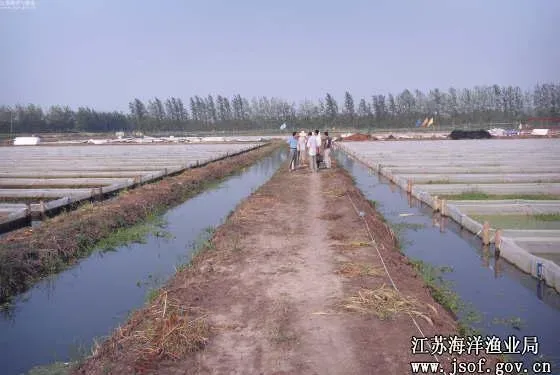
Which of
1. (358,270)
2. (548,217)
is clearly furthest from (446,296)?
(548,217)

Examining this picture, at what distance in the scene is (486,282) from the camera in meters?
5.96

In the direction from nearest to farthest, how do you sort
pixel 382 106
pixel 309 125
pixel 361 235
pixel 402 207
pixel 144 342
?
pixel 144 342 → pixel 361 235 → pixel 402 207 → pixel 309 125 → pixel 382 106

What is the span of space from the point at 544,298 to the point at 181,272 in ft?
14.4

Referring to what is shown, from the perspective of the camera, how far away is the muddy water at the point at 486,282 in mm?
4637

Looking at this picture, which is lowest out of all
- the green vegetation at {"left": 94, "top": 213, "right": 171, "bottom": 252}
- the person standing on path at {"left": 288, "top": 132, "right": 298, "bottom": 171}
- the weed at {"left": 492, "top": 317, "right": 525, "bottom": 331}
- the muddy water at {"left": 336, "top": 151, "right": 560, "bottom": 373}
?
the weed at {"left": 492, "top": 317, "right": 525, "bottom": 331}

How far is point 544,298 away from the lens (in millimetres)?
5324

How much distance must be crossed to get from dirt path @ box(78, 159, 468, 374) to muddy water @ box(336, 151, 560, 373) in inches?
20.3

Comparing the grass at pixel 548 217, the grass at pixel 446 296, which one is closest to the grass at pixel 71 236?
the grass at pixel 446 296

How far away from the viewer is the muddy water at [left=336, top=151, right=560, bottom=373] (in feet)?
15.2

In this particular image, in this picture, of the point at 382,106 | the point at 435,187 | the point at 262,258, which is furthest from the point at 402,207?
the point at 382,106

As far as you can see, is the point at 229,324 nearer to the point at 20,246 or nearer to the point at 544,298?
the point at 544,298

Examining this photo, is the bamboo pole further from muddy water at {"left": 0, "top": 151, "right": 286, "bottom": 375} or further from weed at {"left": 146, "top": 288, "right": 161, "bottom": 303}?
weed at {"left": 146, "top": 288, "right": 161, "bottom": 303}

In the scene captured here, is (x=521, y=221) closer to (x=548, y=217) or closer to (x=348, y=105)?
(x=548, y=217)

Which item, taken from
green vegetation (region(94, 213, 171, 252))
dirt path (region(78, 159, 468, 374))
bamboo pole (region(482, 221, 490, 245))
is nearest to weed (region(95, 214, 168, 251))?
green vegetation (region(94, 213, 171, 252))
